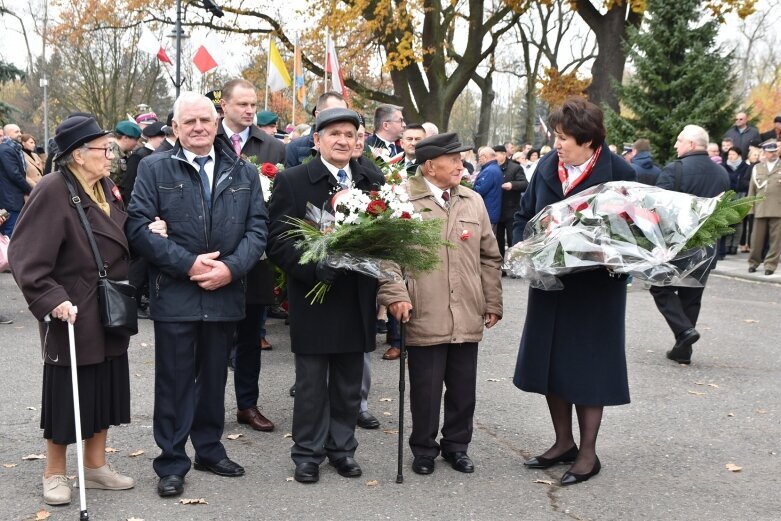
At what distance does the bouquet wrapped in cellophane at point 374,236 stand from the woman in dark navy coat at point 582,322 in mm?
886

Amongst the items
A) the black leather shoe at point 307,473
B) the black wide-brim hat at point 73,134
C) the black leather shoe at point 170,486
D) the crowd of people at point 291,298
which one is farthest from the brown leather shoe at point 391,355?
the black wide-brim hat at point 73,134

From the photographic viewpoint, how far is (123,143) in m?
10.9

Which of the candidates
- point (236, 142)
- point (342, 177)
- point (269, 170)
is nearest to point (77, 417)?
point (342, 177)

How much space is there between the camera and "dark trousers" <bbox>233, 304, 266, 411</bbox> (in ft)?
21.1

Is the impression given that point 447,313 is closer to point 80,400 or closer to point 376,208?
point 376,208

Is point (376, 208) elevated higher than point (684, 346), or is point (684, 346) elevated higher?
point (376, 208)

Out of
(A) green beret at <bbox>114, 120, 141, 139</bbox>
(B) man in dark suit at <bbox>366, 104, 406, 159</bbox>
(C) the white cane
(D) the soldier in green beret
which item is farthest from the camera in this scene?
(A) green beret at <bbox>114, 120, 141, 139</bbox>

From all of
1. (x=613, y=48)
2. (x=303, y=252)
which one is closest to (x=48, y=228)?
(x=303, y=252)

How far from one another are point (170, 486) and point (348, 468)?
3.43ft

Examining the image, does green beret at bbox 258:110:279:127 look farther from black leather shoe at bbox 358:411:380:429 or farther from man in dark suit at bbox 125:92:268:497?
man in dark suit at bbox 125:92:268:497

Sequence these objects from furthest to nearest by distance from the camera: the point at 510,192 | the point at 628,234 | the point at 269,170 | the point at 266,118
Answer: the point at 510,192 < the point at 266,118 < the point at 269,170 < the point at 628,234

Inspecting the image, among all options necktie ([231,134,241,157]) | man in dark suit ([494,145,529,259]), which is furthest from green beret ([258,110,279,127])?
Result: necktie ([231,134,241,157])

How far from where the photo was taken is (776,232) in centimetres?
1524

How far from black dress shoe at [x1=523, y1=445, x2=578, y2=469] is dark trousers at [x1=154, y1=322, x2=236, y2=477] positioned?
6.35ft
